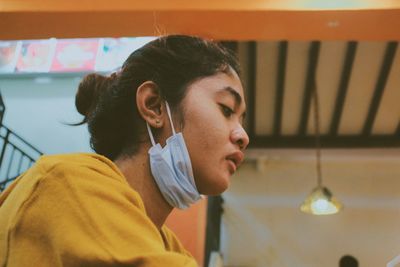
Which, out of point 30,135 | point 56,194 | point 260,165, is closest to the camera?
point 56,194

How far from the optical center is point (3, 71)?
13.0 feet

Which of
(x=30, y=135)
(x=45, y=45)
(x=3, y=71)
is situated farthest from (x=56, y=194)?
(x=45, y=45)

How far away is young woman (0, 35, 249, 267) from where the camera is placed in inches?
29.0

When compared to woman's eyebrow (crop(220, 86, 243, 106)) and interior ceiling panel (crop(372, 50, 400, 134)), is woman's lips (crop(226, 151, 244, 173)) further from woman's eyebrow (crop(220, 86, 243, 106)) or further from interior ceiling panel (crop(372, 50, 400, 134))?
interior ceiling panel (crop(372, 50, 400, 134))

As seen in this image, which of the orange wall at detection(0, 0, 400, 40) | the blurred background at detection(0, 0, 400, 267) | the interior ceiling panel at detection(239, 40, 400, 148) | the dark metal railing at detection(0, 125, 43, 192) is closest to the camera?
the dark metal railing at detection(0, 125, 43, 192)

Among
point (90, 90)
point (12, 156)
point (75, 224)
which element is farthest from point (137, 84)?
point (12, 156)

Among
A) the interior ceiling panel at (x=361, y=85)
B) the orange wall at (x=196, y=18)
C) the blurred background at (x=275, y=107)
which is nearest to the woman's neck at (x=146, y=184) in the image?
the blurred background at (x=275, y=107)

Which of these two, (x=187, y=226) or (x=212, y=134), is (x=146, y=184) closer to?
(x=212, y=134)

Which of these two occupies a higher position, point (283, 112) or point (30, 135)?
point (283, 112)

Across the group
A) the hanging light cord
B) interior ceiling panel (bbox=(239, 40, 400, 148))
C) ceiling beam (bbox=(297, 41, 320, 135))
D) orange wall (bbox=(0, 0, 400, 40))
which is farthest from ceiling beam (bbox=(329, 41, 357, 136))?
orange wall (bbox=(0, 0, 400, 40))

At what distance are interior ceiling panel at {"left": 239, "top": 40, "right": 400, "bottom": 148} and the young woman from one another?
5494mm

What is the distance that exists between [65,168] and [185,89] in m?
0.46

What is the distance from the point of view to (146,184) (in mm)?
1117

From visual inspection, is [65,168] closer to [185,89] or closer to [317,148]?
[185,89]
